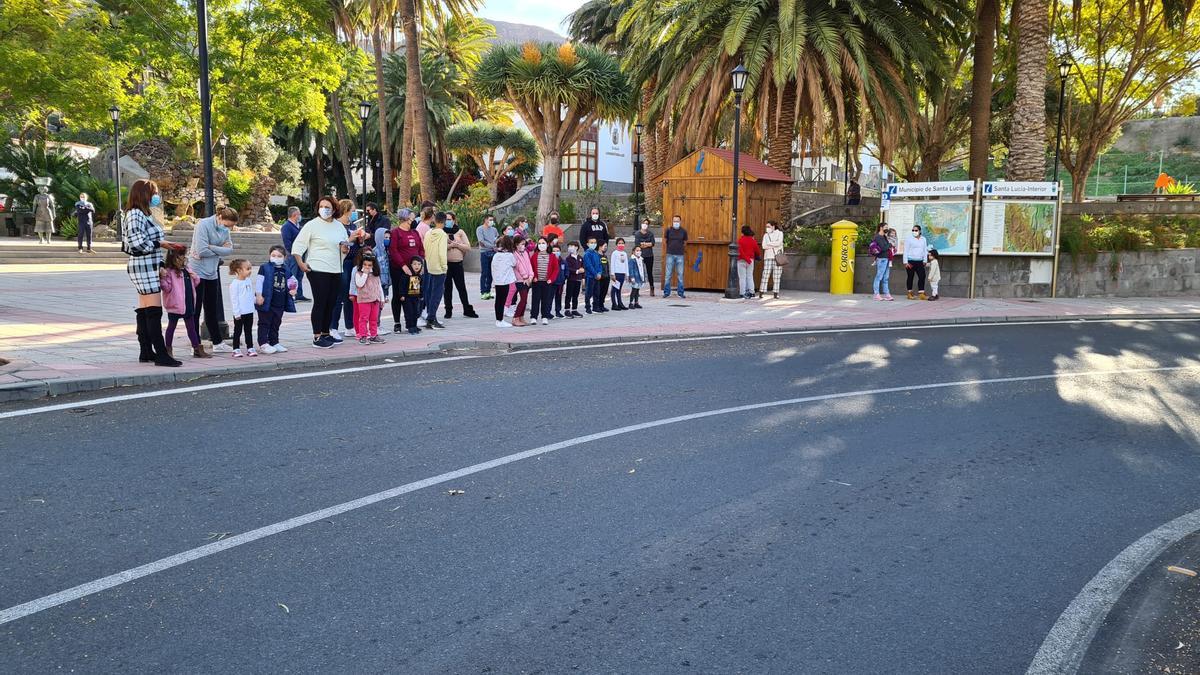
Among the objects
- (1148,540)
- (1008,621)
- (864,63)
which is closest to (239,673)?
(1008,621)

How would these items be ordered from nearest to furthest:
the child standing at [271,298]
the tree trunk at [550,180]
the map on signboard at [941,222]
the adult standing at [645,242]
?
the child standing at [271,298] < the adult standing at [645,242] < the map on signboard at [941,222] < the tree trunk at [550,180]

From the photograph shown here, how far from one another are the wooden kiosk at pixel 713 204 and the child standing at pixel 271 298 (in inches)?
431

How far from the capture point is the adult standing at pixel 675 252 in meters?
19.4

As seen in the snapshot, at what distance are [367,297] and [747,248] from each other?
10163mm

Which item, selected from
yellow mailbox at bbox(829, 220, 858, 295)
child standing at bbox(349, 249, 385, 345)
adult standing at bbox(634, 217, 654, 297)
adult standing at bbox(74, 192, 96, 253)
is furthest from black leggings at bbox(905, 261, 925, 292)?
adult standing at bbox(74, 192, 96, 253)

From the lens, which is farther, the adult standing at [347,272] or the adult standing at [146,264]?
the adult standing at [347,272]

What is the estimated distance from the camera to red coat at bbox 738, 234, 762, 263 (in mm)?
19188

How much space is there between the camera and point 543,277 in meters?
14.4

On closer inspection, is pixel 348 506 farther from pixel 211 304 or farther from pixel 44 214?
pixel 44 214

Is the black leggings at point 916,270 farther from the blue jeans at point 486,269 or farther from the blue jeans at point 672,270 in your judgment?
the blue jeans at point 486,269

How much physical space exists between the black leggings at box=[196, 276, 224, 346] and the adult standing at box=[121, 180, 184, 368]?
980mm

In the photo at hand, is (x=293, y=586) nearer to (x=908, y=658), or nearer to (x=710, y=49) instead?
(x=908, y=658)

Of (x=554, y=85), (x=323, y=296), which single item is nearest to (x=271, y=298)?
(x=323, y=296)

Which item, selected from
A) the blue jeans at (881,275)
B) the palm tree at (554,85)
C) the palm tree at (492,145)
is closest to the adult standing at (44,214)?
the palm tree at (554,85)
